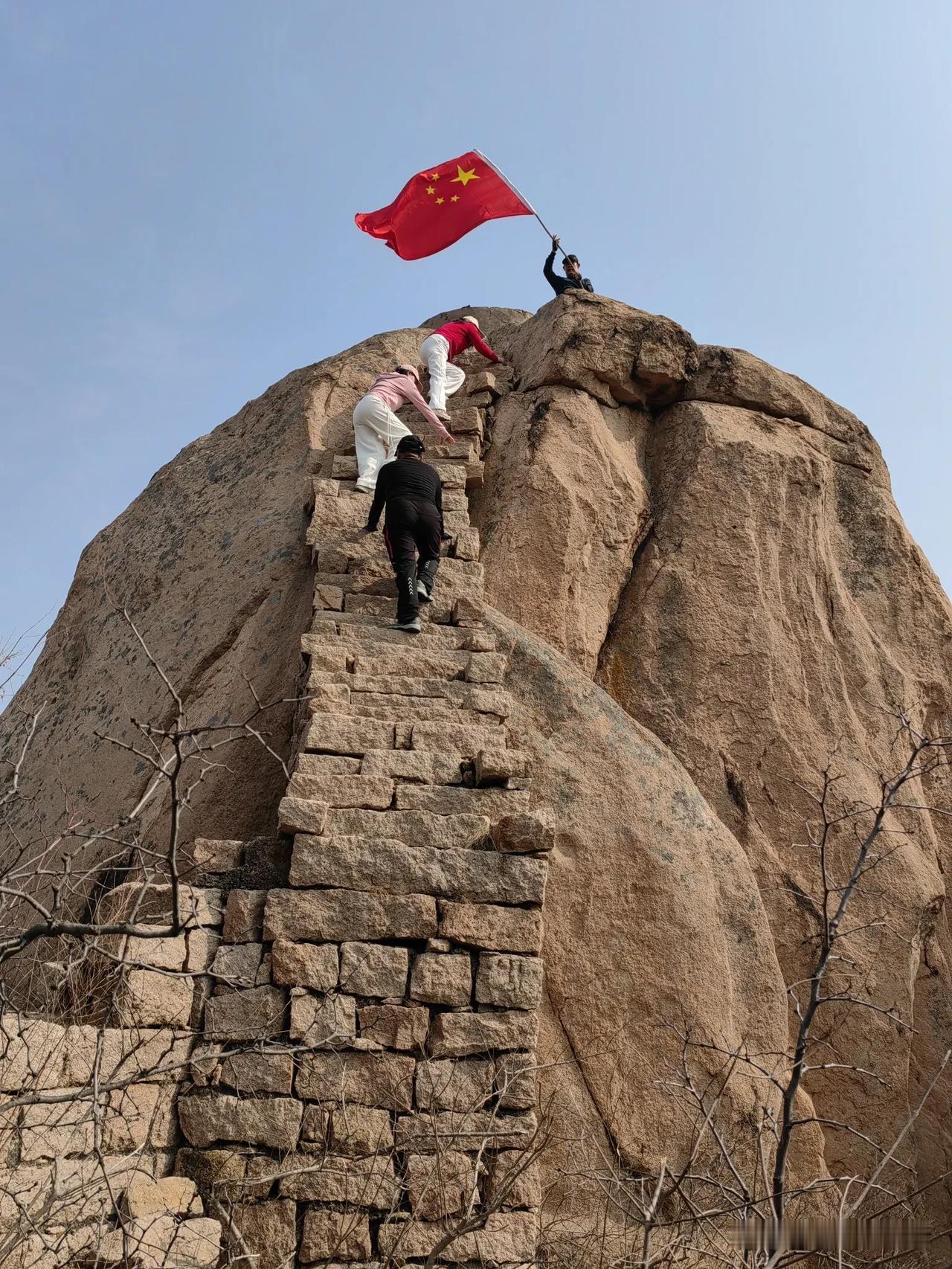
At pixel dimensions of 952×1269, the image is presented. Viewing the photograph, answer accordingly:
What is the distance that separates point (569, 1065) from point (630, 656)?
3.18 meters

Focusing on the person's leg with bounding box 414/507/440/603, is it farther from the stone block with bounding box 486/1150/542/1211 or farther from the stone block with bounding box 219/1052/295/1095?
the stone block with bounding box 486/1150/542/1211

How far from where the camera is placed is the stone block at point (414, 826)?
5.57 meters

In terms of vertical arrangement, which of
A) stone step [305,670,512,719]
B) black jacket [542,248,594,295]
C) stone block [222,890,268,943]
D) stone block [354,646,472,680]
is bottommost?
stone block [222,890,268,943]

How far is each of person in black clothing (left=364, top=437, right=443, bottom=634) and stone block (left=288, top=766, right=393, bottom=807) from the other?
139cm

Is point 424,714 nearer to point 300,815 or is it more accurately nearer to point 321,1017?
point 300,815

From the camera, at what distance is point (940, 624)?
924 centimetres

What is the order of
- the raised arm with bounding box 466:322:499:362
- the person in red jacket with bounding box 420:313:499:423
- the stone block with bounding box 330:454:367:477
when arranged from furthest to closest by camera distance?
Answer: the raised arm with bounding box 466:322:499:362
the person in red jacket with bounding box 420:313:499:423
the stone block with bounding box 330:454:367:477

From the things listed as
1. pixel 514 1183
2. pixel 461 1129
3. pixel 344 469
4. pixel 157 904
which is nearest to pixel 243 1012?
pixel 157 904

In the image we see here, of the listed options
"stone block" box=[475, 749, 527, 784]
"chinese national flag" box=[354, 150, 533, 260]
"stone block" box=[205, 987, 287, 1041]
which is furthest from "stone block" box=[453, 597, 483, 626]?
"chinese national flag" box=[354, 150, 533, 260]

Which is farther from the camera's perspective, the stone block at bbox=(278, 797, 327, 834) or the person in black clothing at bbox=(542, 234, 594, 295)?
the person in black clothing at bbox=(542, 234, 594, 295)

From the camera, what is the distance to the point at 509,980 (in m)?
5.27

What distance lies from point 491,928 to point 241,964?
1.12m

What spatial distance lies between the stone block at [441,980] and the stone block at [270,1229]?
99 centimetres

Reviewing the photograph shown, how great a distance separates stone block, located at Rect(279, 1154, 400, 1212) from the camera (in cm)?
479
